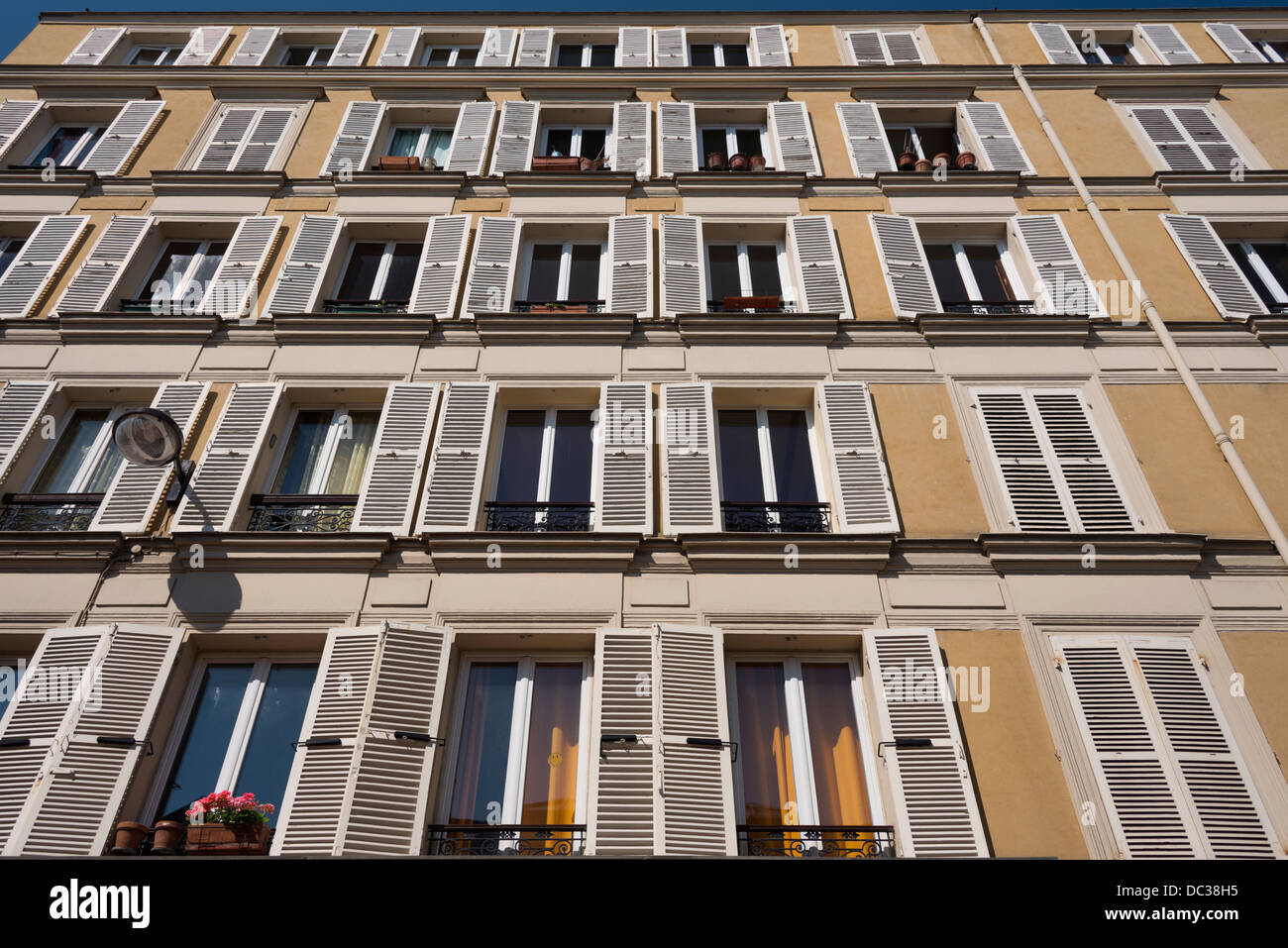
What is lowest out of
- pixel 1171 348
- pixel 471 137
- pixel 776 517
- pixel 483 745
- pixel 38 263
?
pixel 483 745

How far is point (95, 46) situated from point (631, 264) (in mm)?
9695

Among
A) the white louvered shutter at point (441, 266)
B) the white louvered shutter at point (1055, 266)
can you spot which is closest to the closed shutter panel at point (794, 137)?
the white louvered shutter at point (1055, 266)

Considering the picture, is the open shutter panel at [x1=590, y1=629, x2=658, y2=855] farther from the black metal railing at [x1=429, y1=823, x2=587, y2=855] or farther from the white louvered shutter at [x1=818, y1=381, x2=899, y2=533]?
the white louvered shutter at [x1=818, y1=381, x2=899, y2=533]

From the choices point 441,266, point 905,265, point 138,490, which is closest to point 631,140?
point 441,266

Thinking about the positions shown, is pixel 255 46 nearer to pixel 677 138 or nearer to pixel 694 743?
pixel 677 138

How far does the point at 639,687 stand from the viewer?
681cm

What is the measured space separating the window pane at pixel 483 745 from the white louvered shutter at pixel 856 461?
303 cm

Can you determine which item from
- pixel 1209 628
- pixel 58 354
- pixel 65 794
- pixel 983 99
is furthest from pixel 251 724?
pixel 983 99

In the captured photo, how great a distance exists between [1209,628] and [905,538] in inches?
92.0

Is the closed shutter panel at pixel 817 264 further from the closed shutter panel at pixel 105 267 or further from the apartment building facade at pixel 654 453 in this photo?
the closed shutter panel at pixel 105 267

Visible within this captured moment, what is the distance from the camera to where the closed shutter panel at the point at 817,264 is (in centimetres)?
978

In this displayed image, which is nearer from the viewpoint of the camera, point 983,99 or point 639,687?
point 639,687

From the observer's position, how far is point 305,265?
403 inches
